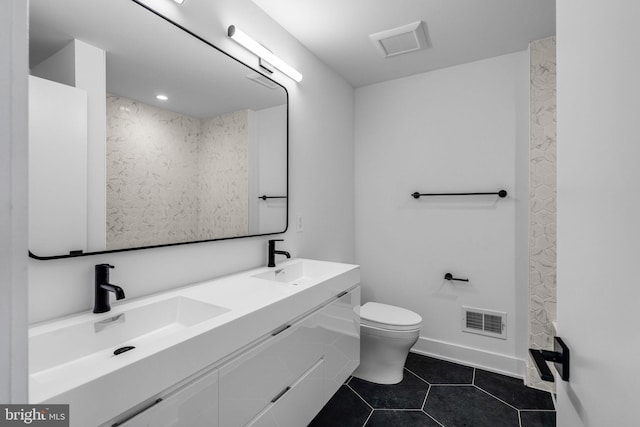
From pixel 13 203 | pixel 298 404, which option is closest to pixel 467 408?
pixel 298 404

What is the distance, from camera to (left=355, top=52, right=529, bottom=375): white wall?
7.66 feet

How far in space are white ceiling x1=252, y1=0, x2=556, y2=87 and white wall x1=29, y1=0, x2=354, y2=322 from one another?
0.14 metres

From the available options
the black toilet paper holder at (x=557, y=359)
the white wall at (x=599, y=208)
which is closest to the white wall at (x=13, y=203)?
the white wall at (x=599, y=208)

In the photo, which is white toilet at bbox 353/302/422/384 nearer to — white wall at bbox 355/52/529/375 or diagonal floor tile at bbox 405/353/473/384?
diagonal floor tile at bbox 405/353/473/384

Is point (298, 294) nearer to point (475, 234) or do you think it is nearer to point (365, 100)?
point (475, 234)

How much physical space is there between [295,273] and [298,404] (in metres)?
0.75

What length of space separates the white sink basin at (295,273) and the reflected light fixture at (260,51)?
123cm

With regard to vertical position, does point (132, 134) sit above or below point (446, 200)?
above

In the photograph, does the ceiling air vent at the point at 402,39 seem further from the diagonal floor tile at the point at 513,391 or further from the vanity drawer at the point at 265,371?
the diagonal floor tile at the point at 513,391

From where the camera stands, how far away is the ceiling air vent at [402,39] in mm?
2029

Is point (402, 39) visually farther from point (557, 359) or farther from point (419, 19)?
point (557, 359)

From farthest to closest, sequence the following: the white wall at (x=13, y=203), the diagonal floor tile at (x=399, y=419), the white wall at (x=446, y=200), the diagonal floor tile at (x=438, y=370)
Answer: the white wall at (x=446, y=200), the diagonal floor tile at (x=438, y=370), the diagonal floor tile at (x=399, y=419), the white wall at (x=13, y=203)

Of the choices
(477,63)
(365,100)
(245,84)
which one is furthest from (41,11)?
(477,63)

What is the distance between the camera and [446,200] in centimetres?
256
